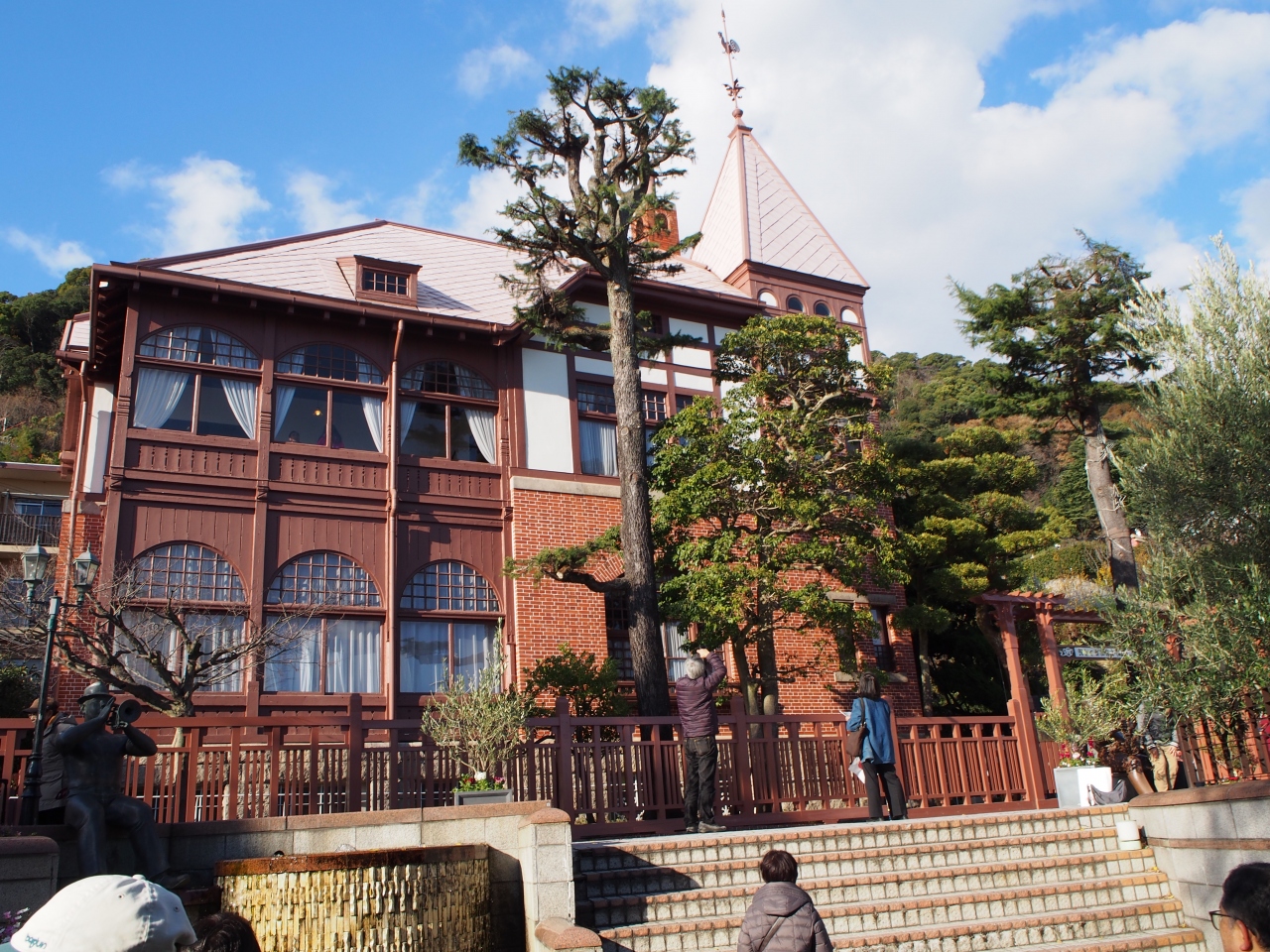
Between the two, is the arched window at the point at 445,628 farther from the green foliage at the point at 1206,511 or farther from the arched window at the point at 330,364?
the green foliage at the point at 1206,511

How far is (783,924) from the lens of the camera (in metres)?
5.54

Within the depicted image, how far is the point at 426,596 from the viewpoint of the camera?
1755 centimetres

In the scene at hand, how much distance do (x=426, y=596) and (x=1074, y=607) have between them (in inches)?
406

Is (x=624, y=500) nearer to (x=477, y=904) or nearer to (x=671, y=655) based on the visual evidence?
→ (x=671, y=655)

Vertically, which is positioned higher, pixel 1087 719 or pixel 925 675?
pixel 925 675

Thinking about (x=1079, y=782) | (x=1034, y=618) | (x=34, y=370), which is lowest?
(x=1079, y=782)

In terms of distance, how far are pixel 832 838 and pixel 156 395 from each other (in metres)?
12.6

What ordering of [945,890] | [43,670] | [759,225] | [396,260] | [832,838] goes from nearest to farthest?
[945,890]
[832,838]
[43,670]
[396,260]
[759,225]

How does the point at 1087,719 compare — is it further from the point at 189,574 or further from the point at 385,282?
the point at 385,282

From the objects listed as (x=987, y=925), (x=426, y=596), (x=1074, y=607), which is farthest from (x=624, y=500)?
(x=987, y=925)

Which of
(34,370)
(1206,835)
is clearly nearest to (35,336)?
(34,370)

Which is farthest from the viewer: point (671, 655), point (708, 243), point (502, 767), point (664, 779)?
point (708, 243)

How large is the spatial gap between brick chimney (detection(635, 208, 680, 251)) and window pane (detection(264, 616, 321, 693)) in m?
8.09

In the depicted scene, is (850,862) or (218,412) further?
(218,412)
